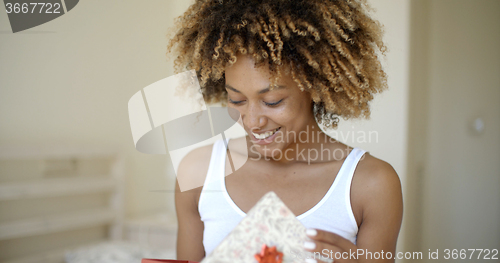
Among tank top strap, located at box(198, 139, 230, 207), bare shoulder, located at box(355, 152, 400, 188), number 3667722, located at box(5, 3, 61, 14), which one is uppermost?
number 3667722, located at box(5, 3, 61, 14)

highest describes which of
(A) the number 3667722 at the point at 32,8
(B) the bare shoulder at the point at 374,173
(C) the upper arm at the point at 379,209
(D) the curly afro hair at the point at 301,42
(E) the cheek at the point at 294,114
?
(A) the number 3667722 at the point at 32,8

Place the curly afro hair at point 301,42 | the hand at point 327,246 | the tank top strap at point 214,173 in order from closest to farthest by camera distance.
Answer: the hand at point 327,246 → the curly afro hair at point 301,42 → the tank top strap at point 214,173

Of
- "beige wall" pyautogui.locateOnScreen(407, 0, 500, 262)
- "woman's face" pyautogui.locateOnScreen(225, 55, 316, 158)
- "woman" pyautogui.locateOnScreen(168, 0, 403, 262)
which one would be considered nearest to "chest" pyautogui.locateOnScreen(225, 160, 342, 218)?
"woman" pyautogui.locateOnScreen(168, 0, 403, 262)

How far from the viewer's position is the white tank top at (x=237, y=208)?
2.11 feet

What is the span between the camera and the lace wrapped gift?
1.66ft

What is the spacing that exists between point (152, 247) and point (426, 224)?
1.12m

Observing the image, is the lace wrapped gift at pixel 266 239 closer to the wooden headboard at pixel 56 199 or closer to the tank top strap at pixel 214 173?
the tank top strap at pixel 214 173

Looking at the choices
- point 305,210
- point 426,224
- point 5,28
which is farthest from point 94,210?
point 426,224

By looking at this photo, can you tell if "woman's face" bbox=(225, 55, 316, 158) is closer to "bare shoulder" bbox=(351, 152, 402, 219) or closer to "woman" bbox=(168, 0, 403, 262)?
"woman" bbox=(168, 0, 403, 262)

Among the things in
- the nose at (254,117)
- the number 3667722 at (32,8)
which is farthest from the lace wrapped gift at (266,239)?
the number 3667722 at (32,8)

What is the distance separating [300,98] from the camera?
2.18 ft

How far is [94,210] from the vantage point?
1272 millimetres

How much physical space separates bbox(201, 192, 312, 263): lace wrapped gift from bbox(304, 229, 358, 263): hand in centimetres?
1

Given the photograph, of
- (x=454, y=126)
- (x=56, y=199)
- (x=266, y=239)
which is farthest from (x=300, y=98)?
(x=56, y=199)
